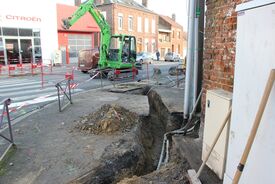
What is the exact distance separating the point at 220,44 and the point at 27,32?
960 inches

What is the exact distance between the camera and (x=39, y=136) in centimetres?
643

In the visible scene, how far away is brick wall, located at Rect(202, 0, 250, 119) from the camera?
12.6 ft

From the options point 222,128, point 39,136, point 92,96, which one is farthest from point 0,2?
point 222,128

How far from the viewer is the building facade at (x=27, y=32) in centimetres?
2347

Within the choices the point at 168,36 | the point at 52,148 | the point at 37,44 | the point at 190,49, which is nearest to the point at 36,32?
the point at 37,44

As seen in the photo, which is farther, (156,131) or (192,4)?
(156,131)

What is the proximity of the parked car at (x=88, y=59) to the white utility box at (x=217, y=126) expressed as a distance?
54.4ft

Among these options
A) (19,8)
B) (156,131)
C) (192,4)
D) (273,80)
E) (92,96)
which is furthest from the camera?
(19,8)

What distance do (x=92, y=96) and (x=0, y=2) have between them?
1632cm

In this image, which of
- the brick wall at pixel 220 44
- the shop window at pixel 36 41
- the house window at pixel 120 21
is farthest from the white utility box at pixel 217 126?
the house window at pixel 120 21

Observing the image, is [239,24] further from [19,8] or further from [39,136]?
[19,8]

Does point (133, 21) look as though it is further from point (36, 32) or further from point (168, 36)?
point (36, 32)

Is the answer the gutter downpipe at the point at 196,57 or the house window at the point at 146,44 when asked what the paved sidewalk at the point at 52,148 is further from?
the house window at the point at 146,44

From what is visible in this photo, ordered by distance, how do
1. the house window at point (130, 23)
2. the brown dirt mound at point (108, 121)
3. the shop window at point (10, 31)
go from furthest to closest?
the house window at point (130, 23) → the shop window at point (10, 31) → the brown dirt mound at point (108, 121)
